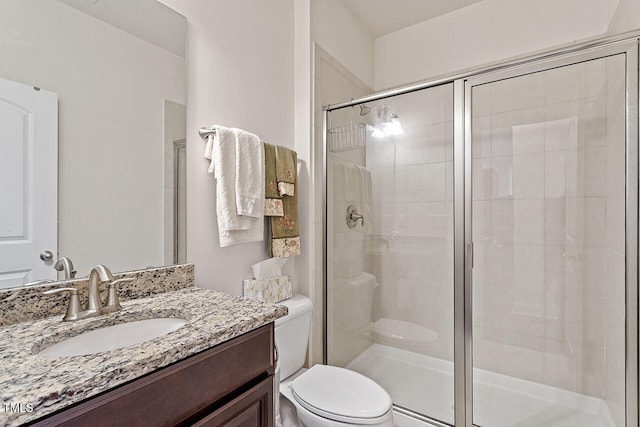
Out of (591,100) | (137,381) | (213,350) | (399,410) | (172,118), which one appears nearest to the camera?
(137,381)

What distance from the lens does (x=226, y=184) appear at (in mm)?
1364

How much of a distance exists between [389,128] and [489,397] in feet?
5.11

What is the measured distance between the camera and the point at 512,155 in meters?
1.67

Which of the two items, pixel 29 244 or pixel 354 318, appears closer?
pixel 29 244

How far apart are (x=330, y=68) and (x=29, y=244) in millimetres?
1753

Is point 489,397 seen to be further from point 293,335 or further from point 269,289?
point 269,289

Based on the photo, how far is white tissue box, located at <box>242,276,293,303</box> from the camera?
5.03 ft

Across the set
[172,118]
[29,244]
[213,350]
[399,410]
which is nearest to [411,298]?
[399,410]

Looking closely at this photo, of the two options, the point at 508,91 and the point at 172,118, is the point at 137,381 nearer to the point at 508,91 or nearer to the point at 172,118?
the point at 172,118

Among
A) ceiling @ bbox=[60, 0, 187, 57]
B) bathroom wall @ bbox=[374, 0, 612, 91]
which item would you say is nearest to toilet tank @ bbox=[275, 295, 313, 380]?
ceiling @ bbox=[60, 0, 187, 57]

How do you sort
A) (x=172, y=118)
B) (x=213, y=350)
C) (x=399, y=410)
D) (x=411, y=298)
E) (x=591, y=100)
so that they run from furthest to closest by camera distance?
(x=411, y=298) → (x=399, y=410) → (x=591, y=100) → (x=172, y=118) → (x=213, y=350)

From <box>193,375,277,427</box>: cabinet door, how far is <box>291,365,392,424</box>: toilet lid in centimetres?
39

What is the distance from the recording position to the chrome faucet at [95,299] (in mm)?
872

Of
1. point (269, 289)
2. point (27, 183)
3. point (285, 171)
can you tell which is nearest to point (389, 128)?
point (285, 171)
